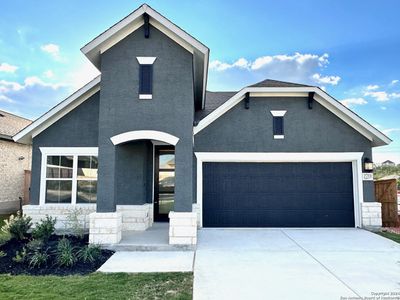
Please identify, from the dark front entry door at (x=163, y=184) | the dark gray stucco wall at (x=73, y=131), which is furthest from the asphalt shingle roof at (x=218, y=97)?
the dark gray stucco wall at (x=73, y=131)

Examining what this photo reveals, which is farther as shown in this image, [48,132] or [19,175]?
[19,175]

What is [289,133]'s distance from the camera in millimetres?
11680

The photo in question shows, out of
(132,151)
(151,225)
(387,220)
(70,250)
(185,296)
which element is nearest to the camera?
(185,296)

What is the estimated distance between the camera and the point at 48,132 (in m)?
11.0

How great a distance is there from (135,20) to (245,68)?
600 inches

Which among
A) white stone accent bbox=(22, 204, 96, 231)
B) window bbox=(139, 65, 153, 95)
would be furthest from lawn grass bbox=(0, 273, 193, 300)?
window bbox=(139, 65, 153, 95)

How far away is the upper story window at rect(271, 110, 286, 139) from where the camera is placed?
38.3ft

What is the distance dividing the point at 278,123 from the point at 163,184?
5.05m

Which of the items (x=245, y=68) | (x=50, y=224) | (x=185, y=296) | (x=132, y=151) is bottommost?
(x=185, y=296)

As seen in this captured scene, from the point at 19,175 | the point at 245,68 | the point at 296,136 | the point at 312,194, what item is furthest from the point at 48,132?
the point at 245,68

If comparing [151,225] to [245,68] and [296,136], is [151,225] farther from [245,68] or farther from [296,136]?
[245,68]

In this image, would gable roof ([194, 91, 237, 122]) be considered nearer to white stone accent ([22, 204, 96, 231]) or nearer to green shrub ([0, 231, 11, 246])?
white stone accent ([22, 204, 96, 231])

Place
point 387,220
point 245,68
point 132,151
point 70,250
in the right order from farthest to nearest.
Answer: point 245,68
point 387,220
point 132,151
point 70,250

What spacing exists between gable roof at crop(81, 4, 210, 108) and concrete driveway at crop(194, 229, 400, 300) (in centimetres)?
559
